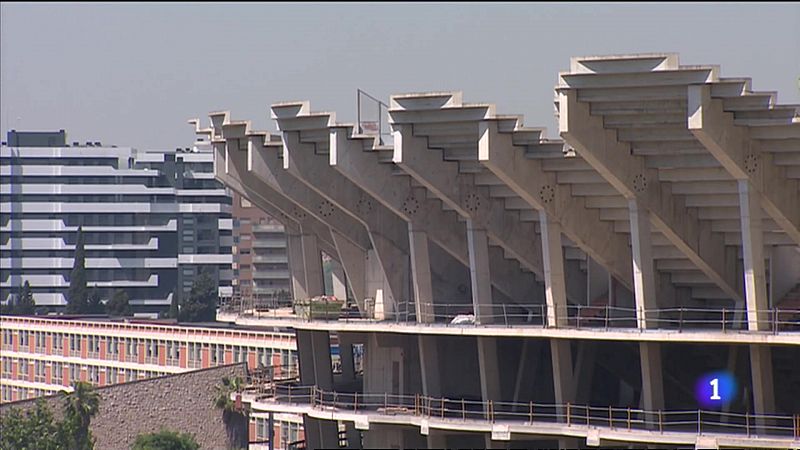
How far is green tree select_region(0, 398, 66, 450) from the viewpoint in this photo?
9619 cm

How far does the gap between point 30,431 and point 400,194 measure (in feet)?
121

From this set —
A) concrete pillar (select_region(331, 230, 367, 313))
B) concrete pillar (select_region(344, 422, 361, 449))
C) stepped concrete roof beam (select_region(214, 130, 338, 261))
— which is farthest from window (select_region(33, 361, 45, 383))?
concrete pillar (select_region(331, 230, 367, 313))

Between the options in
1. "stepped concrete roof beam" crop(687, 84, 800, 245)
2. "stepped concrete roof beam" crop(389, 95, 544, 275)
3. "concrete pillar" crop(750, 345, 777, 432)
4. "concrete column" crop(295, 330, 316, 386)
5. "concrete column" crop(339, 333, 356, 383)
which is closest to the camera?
"stepped concrete roof beam" crop(687, 84, 800, 245)

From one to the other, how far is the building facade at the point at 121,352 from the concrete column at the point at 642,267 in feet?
155

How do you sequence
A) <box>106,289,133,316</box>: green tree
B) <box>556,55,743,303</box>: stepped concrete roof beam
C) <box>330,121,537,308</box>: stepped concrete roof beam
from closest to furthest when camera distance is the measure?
<box>556,55,743,303</box>: stepped concrete roof beam → <box>330,121,537,308</box>: stepped concrete roof beam → <box>106,289,133,316</box>: green tree

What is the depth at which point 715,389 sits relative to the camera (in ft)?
218

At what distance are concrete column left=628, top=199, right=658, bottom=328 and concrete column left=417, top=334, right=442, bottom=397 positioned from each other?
1107 cm

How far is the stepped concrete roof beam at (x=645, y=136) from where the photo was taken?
55344mm

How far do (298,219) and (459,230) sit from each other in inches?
385

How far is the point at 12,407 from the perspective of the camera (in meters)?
98.1

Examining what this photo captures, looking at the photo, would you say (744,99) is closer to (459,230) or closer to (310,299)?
(459,230)

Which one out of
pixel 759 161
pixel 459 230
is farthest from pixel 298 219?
pixel 759 161

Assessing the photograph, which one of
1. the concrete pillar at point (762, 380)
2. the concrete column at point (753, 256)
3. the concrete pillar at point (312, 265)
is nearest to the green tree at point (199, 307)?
the concrete pillar at point (312, 265)

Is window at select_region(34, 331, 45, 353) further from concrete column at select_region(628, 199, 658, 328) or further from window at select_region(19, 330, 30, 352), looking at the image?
concrete column at select_region(628, 199, 658, 328)
